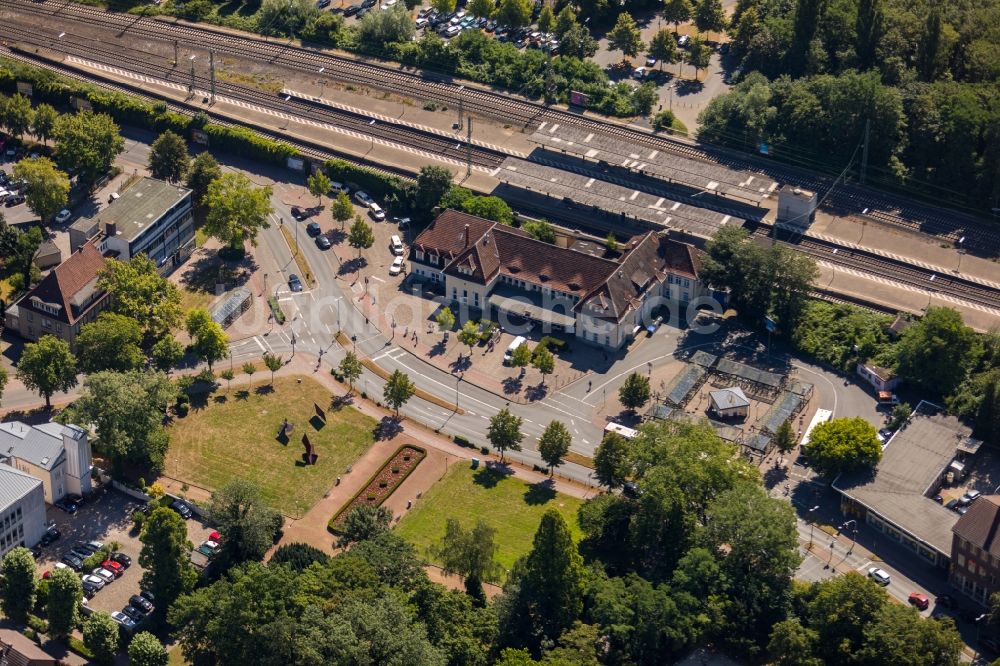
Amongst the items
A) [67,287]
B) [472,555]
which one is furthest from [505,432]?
[67,287]

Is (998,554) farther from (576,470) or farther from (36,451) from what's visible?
(36,451)

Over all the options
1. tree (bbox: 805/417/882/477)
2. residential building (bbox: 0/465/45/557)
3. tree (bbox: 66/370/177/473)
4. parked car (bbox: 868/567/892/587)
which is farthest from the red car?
parked car (bbox: 868/567/892/587)

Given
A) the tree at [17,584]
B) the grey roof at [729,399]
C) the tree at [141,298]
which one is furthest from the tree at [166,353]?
the grey roof at [729,399]

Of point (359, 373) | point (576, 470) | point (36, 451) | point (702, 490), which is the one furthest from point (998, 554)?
point (36, 451)

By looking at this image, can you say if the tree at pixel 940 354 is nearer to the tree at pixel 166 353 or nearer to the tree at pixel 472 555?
the tree at pixel 472 555

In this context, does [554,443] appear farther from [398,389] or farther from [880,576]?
[880,576]
